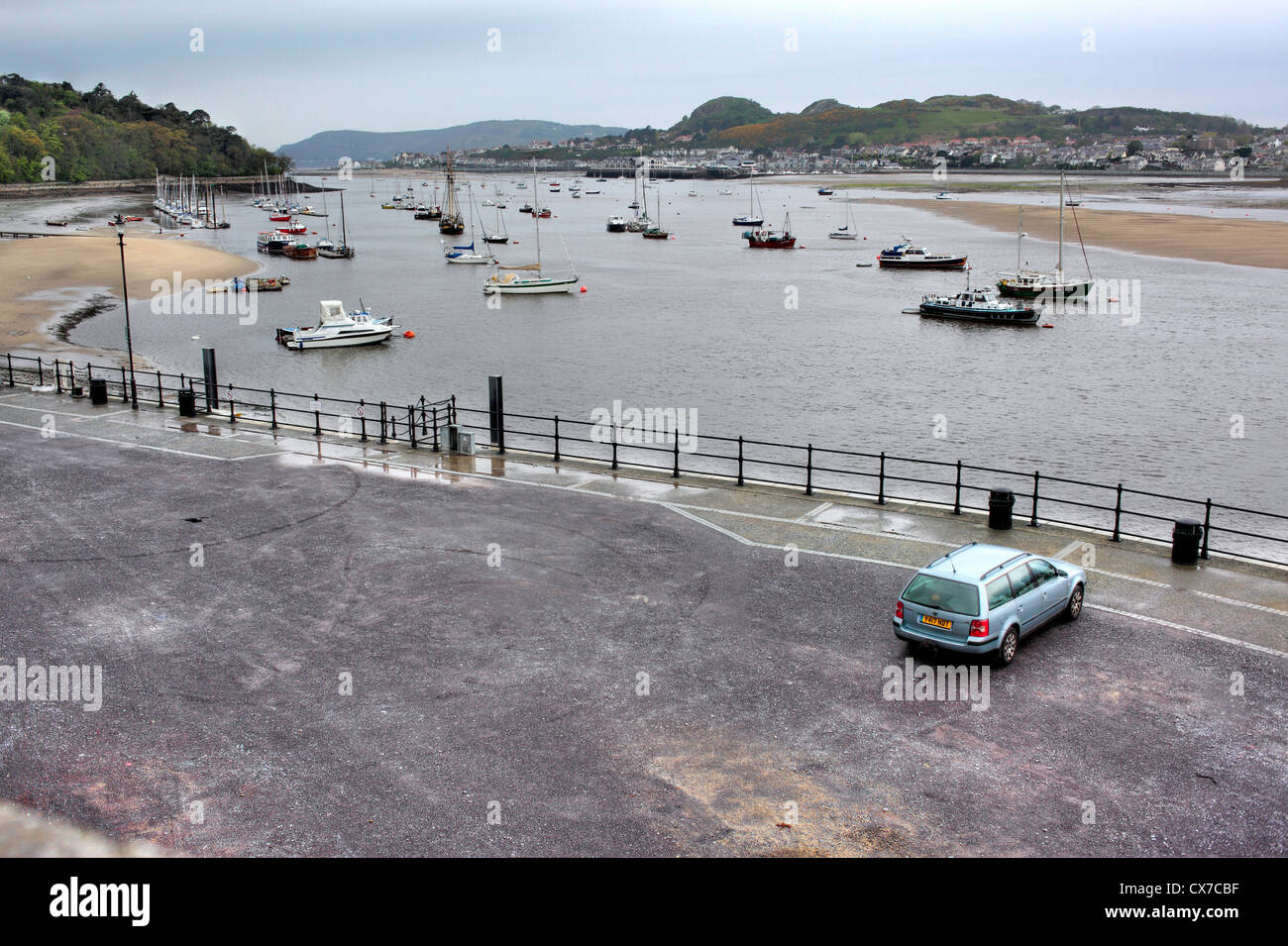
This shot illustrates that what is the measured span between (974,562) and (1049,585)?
1197mm

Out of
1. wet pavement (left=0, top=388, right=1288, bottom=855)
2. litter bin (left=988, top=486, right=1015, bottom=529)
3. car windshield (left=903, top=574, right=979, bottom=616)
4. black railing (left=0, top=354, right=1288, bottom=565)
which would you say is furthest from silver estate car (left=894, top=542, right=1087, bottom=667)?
black railing (left=0, top=354, right=1288, bottom=565)

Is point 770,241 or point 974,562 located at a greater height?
point 770,241

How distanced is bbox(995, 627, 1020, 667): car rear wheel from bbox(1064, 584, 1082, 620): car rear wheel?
5.70 ft

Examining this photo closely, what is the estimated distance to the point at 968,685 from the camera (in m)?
14.6

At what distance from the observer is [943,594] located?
15.2 metres

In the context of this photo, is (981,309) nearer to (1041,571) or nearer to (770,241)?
(1041,571)

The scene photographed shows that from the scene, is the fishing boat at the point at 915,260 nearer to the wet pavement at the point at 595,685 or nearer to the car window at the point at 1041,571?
the wet pavement at the point at 595,685

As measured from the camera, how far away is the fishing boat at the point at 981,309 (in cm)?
7575

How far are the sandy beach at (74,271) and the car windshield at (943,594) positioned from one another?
174ft

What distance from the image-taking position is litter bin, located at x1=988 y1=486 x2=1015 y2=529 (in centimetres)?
2070

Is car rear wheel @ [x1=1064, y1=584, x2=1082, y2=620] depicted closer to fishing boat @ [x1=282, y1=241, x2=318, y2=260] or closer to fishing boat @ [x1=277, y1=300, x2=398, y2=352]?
fishing boat @ [x1=277, y1=300, x2=398, y2=352]

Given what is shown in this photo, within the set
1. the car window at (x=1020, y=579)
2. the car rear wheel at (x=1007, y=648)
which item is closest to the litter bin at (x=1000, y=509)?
the car window at (x=1020, y=579)

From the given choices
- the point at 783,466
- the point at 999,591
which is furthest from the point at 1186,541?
the point at 783,466
